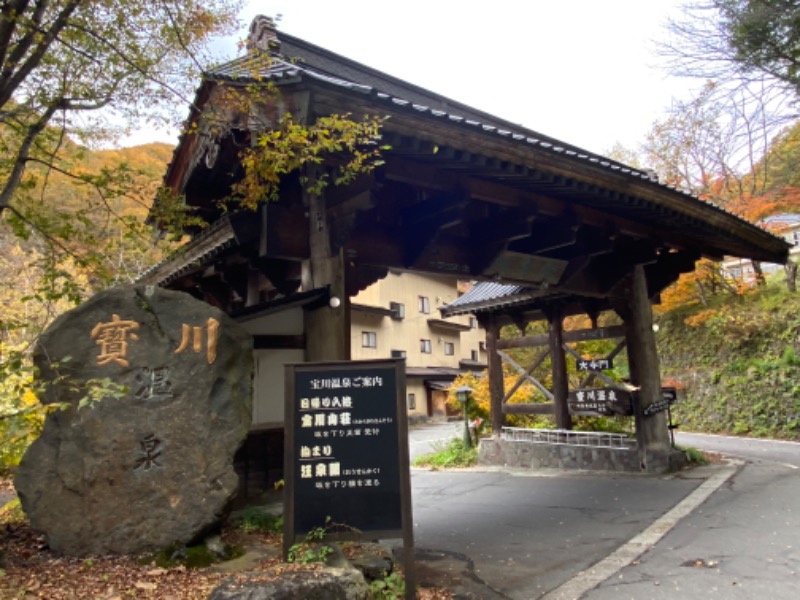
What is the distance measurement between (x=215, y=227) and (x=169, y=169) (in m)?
2.32

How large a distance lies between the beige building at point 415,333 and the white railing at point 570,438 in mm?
17018

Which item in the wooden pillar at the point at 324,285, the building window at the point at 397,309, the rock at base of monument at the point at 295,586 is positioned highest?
the building window at the point at 397,309

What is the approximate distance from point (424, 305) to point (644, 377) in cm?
2675

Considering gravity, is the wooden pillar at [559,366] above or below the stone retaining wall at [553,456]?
above

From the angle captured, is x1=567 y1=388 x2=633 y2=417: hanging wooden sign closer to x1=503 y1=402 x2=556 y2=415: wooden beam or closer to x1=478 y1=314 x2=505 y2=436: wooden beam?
x1=503 y1=402 x2=556 y2=415: wooden beam

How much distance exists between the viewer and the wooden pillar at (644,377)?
10.6 meters

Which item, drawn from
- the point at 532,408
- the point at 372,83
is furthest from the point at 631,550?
the point at 372,83

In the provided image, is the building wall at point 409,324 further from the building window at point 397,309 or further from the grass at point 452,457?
the grass at point 452,457

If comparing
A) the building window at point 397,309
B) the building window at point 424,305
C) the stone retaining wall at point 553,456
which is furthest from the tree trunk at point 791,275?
the building window at point 424,305

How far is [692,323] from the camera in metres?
19.7

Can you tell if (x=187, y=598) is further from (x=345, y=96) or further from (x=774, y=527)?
(x=774, y=527)

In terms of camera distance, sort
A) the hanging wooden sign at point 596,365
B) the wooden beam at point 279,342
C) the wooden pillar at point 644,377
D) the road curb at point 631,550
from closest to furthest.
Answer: the road curb at point 631,550 < the wooden beam at point 279,342 < the wooden pillar at point 644,377 < the hanging wooden sign at point 596,365

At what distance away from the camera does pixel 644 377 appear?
10734mm

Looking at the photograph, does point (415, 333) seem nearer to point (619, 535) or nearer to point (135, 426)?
point (619, 535)
